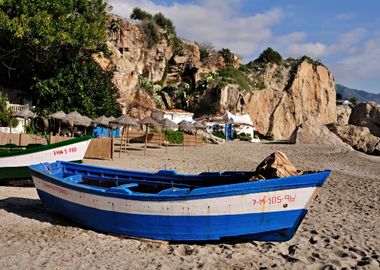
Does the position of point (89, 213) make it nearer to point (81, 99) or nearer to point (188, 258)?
point (188, 258)

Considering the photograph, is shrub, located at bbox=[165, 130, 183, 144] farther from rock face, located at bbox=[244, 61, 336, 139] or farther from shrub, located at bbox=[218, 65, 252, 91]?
rock face, located at bbox=[244, 61, 336, 139]

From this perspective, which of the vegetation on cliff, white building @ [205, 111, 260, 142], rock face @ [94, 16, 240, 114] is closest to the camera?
the vegetation on cliff

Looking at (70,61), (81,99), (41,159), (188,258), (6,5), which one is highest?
(6,5)

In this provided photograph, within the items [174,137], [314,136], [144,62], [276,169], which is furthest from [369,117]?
[276,169]

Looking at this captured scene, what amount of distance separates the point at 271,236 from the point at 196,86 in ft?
155

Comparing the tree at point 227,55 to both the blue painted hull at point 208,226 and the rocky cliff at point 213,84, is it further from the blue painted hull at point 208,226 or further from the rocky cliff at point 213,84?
the blue painted hull at point 208,226

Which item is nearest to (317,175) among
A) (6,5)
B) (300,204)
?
(300,204)

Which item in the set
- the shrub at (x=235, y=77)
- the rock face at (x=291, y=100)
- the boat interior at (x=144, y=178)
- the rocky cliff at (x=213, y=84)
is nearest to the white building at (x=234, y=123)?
the rocky cliff at (x=213, y=84)

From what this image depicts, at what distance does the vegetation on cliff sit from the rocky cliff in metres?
9.35

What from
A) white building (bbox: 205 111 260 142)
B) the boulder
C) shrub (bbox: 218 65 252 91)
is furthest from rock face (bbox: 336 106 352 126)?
the boulder

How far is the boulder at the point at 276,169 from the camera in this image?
24.9 feet

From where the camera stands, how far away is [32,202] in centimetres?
1085

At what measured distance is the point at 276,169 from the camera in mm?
7633

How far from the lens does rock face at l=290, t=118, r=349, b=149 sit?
117 feet
